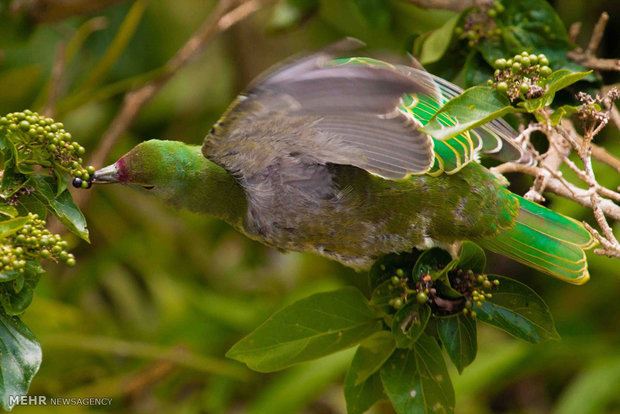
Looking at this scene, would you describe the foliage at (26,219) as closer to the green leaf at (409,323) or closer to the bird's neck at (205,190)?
the bird's neck at (205,190)

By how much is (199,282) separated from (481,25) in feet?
6.42

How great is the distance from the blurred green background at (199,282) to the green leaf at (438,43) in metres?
0.09

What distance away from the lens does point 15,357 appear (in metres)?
1.20

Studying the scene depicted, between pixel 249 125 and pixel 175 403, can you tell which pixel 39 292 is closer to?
pixel 175 403

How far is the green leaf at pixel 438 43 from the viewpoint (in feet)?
5.75

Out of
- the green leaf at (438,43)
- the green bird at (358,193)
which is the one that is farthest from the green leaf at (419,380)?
the green leaf at (438,43)

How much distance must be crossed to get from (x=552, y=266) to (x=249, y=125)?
0.76 meters

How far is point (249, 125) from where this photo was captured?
4.16 feet

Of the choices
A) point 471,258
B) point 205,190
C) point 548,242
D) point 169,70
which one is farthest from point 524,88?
point 169,70

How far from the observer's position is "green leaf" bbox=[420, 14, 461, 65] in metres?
1.75

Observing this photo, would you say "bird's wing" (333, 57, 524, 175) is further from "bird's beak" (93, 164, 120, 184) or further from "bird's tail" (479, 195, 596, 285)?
"bird's beak" (93, 164, 120, 184)

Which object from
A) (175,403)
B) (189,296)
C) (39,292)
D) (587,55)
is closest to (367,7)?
(587,55)

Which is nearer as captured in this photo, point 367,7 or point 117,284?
point 367,7

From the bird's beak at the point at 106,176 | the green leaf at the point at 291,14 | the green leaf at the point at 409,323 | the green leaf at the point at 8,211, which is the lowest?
the green leaf at the point at 409,323
